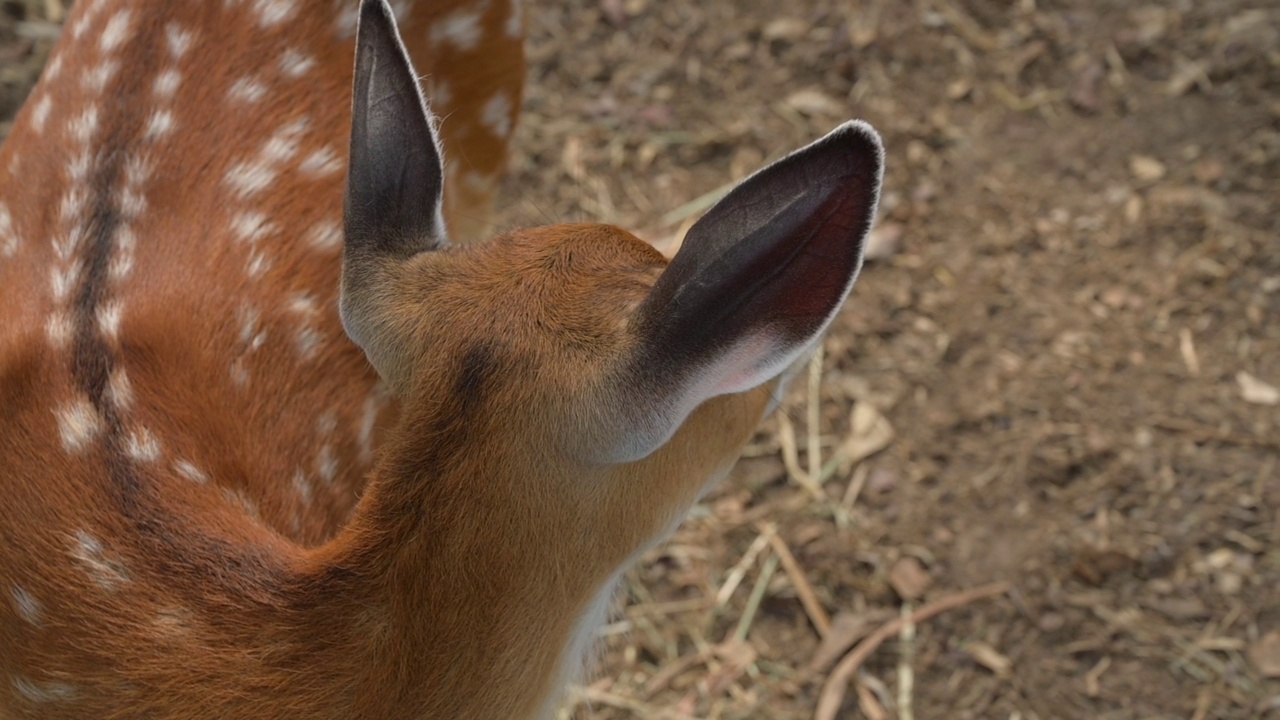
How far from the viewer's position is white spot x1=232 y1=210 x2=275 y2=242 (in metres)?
2.35

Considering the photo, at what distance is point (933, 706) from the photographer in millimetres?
3186

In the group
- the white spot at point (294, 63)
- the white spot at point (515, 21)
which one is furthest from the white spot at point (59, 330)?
the white spot at point (515, 21)

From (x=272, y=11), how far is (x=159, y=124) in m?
0.36

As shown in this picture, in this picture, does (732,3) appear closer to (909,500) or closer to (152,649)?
(909,500)

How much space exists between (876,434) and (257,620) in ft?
6.96

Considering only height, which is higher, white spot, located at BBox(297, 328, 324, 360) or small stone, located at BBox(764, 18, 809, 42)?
white spot, located at BBox(297, 328, 324, 360)

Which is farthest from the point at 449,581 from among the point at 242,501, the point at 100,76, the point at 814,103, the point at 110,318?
the point at 814,103

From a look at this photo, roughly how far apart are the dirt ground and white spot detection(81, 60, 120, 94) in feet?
3.45

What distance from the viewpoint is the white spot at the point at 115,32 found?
7.98 feet

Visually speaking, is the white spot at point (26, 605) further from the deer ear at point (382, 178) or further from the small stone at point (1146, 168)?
the small stone at point (1146, 168)

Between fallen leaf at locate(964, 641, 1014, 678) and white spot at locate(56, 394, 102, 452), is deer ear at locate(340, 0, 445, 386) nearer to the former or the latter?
white spot at locate(56, 394, 102, 452)

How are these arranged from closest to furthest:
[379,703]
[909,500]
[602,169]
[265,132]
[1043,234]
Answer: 1. [379,703]
2. [265,132]
3. [909,500]
4. [1043,234]
5. [602,169]

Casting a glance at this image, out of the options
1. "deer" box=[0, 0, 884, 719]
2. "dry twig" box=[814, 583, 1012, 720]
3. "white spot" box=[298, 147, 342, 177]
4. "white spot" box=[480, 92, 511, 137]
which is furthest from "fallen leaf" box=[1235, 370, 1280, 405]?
"white spot" box=[298, 147, 342, 177]

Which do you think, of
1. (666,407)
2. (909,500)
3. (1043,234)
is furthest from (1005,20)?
(666,407)
